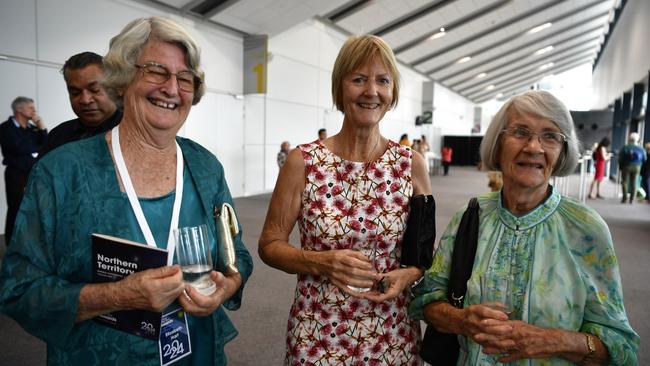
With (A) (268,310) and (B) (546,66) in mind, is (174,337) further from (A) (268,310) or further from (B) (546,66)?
(B) (546,66)

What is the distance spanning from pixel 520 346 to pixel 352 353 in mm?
574

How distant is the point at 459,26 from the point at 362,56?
15.4 meters

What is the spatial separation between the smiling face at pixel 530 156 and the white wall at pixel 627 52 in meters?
14.7

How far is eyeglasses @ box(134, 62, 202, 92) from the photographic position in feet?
3.97

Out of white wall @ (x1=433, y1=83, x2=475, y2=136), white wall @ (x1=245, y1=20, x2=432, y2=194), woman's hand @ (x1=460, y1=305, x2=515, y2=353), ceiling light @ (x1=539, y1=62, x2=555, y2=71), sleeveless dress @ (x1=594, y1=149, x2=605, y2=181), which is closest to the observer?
woman's hand @ (x1=460, y1=305, x2=515, y2=353)

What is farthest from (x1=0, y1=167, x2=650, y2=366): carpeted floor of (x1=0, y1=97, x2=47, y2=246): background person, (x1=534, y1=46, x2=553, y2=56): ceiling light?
(x1=534, y1=46, x2=553, y2=56): ceiling light

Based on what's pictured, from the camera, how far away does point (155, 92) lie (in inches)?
48.1

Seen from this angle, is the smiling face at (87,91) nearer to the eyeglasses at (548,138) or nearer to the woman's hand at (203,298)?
the woman's hand at (203,298)

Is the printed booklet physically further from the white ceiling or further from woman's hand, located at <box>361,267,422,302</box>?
the white ceiling

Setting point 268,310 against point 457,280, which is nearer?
point 457,280

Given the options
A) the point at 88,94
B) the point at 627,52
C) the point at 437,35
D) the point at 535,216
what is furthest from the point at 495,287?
the point at 627,52

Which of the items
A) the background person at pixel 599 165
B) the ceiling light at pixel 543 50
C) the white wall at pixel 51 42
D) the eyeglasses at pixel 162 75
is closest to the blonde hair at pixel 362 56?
the eyeglasses at pixel 162 75

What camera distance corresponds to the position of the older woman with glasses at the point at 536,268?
119 cm

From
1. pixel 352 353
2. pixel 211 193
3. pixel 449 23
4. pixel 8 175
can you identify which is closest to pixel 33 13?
pixel 8 175
